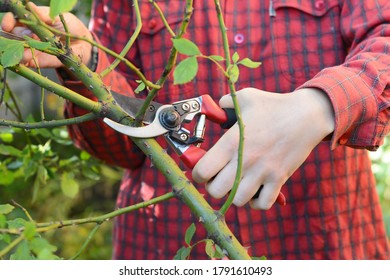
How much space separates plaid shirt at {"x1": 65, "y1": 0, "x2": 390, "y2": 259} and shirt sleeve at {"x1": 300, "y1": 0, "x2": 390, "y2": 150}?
0.08m

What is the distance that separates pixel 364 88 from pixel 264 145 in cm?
20

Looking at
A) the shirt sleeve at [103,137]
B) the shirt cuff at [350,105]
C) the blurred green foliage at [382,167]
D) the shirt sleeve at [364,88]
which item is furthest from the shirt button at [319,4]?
the blurred green foliage at [382,167]

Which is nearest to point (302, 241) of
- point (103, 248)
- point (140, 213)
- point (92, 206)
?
point (140, 213)

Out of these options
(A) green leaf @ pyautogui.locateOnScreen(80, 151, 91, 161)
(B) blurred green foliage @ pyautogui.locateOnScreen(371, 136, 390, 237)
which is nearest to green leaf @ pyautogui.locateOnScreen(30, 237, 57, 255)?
(A) green leaf @ pyautogui.locateOnScreen(80, 151, 91, 161)

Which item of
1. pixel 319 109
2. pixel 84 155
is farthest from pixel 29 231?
pixel 84 155

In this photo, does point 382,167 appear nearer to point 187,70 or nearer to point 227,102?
point 227,102

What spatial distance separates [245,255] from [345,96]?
29 cm

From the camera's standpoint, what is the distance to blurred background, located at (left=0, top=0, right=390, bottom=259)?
1.47 m

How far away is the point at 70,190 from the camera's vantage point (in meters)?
1.50

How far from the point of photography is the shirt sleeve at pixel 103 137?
1345mm

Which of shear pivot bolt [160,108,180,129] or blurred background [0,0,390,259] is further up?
shear pivot bolt [160,108,180,129]

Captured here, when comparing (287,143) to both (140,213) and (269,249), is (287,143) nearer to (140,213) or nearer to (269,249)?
(269,249)

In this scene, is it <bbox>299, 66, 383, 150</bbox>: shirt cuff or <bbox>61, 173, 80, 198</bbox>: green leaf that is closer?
<bbox>299, 66, 383, 150</bbox>: shirt cuff

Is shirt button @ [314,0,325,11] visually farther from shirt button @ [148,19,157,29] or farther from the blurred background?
the blurred background
